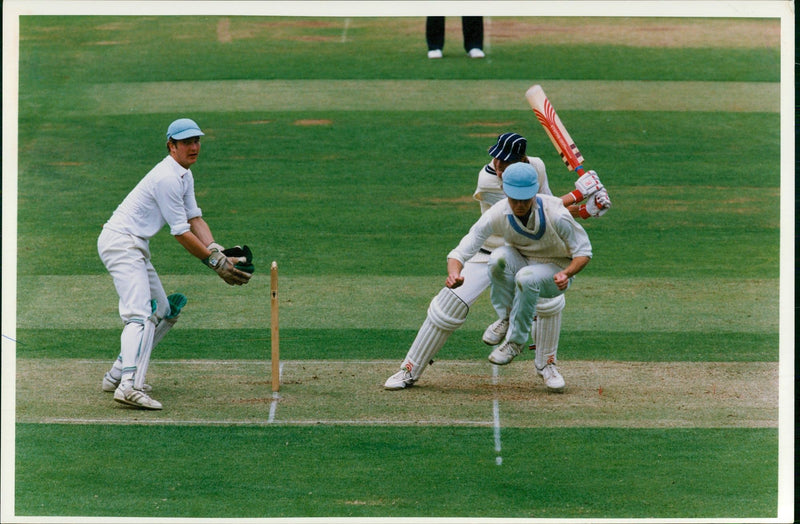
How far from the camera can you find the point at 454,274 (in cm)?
828

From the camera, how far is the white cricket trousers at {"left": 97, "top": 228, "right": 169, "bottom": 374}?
8.52 metres

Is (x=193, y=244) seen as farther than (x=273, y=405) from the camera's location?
No

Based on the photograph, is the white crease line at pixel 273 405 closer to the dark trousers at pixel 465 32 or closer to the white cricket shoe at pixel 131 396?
the white cricket shoe at pixel 131 396

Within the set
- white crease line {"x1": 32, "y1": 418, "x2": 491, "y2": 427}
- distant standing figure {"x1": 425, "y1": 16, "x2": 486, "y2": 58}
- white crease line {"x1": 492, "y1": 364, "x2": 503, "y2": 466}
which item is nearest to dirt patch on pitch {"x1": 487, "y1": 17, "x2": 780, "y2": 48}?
distant standing figure {"x1": 425, "y1": 16, "x2": 486, "y2": 58}

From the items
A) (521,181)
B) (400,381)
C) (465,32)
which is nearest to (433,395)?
(400,381)

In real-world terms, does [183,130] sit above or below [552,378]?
above

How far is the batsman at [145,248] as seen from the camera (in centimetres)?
853

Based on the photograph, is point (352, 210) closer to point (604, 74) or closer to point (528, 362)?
point (528, 362)

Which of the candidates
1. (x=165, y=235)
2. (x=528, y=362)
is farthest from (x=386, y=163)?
(x=528, y=362)

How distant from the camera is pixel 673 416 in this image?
8500 millimetres

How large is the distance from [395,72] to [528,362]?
11.6 m

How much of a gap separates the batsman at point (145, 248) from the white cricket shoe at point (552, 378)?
2.26 m

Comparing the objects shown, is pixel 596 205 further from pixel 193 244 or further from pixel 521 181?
pixel 193 244

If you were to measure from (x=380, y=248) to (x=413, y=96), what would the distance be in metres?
6.43
